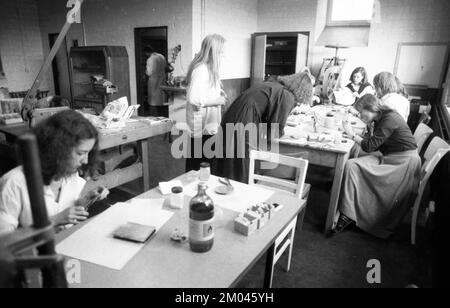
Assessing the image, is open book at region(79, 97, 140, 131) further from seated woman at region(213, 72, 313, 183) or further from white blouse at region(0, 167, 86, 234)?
white blouse at region(0, 167, 86, 234)

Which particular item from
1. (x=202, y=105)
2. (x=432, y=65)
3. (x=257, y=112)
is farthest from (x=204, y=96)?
(x=432, y=65)

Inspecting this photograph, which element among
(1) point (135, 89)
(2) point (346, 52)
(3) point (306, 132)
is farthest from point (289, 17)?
(3) point (306, 132)

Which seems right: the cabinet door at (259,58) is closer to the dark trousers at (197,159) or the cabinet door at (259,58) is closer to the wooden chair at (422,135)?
the wooden chair at (422,135)

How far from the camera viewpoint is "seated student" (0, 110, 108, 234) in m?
1.30

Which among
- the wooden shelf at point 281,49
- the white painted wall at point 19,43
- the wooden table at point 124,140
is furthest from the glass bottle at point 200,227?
the white painted wall at point 19,43

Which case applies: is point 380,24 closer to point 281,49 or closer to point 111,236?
point 281,49

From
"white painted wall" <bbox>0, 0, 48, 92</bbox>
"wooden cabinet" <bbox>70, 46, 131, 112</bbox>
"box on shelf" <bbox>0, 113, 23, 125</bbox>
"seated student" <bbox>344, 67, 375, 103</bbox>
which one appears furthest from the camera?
"white painted wall" <bbox>0, 0, 48, 92</bbox>

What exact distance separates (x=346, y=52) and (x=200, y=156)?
486cm

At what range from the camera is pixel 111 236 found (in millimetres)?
1313

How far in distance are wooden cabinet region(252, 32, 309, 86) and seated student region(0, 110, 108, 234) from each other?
17.8 feet

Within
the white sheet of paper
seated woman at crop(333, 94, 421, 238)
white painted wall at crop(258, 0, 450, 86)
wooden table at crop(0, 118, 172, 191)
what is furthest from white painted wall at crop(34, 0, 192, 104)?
the white sheet of paper

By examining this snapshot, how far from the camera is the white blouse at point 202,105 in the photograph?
2777 mm

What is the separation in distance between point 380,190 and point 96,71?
6067 mm

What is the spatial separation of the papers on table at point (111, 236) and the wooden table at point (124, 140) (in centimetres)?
118
